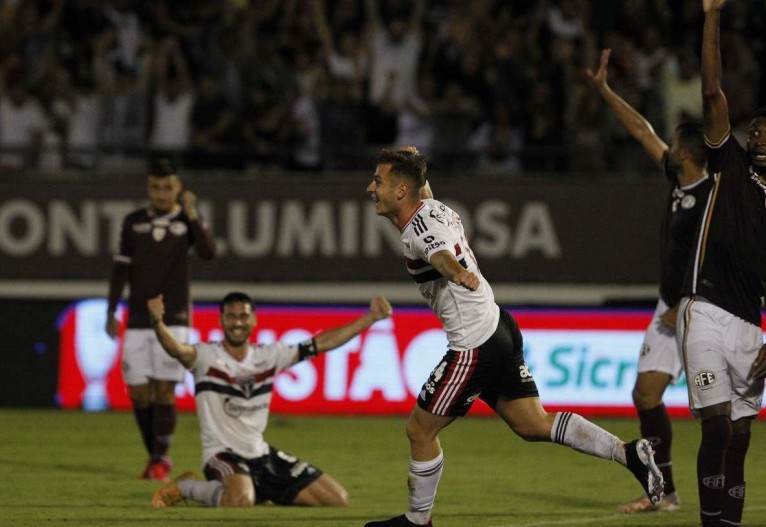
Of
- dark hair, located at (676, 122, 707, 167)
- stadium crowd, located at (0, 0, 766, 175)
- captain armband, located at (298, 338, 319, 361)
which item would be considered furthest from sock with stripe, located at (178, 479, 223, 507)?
stadium crowd, located at (0, 0, 766, 175)

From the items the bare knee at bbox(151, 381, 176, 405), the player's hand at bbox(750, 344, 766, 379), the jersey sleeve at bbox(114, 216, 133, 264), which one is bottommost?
the bare knee at bbox(151, 381, 176, 405)

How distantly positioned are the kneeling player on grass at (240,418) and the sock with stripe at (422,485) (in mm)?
2044

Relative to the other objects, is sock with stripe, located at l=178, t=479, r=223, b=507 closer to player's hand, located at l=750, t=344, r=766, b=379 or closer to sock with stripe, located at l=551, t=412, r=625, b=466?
sock with stripe, located at l=551, t=412, r=625, b=466

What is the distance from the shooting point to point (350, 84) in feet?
52.9

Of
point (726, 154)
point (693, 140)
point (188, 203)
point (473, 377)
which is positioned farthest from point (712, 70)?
point (188, 203)

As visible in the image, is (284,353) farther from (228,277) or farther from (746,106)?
(746,106)

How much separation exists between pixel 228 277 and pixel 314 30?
306cm

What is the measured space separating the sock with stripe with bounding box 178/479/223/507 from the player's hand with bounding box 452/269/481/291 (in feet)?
9.85

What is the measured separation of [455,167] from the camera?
53.4ft

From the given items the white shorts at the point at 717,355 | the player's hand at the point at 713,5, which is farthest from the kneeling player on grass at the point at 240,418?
the player's hand at the point at 713,5

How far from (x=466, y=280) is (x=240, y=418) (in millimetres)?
3226

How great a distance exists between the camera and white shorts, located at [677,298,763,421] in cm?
739

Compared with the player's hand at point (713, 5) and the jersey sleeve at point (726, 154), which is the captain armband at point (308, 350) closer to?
the jersey sleeve at point (726, 154)

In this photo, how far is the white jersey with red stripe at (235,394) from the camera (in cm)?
980
